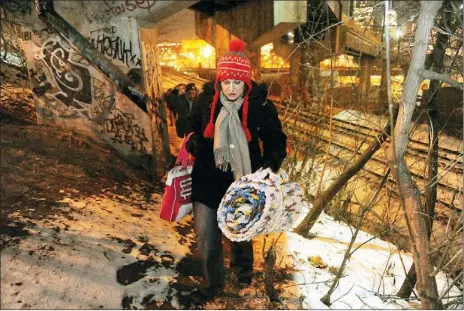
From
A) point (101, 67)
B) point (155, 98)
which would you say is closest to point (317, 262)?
point (155, 98)

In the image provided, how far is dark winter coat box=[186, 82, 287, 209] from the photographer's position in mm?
2645

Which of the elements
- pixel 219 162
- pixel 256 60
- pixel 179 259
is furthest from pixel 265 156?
pixel 256 60

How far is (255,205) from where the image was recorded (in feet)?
7.87

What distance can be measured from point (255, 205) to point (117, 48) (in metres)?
3.64

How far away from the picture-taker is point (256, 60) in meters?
14.1

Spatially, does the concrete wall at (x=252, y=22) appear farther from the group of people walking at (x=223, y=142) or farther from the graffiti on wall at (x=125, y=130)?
the group of people walking at (x=223, y=142)

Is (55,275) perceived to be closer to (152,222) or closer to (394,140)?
(152,222)

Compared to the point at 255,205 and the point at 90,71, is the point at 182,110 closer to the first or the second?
the point at 90,71

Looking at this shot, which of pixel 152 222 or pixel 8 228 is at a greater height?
pixel 8 228

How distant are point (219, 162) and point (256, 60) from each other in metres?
12.4

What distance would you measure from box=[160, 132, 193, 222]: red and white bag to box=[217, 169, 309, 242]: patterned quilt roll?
473mm

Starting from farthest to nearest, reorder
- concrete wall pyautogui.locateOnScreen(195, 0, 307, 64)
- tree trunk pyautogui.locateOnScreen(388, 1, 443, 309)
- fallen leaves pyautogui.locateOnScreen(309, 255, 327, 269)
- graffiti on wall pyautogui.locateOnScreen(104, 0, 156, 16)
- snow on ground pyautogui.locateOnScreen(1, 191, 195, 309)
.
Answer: concrete wall pyautogui.locateOnScreen(195, 0, 307, 64) < graffiti on wall pyautogui.locateOnScreen(104, 0, 156, 16) < fallen leaves pyautogui.locateOnScreen(309, 255, 327, 269) < snow on ground pyautogui.locateOnScreen(1, 191, 195, 309) < tree trunk pyautogui.locateOnScreen(388, 1, 443, 309)

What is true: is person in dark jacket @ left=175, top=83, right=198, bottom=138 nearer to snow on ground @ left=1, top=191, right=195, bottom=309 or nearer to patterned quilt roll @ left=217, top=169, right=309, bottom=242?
snow on ground @ left=1, top=191, right=195, bottom=309

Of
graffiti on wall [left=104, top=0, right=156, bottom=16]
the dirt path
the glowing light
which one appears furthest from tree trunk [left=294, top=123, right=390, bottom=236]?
the glowing light
